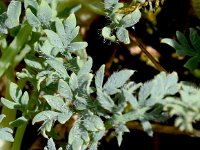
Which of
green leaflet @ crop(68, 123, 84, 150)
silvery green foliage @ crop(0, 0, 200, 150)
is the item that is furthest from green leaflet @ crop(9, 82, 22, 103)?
green leaflet @ crop(68, 123, 84, 150)

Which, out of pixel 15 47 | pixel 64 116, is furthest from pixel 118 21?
pixel 15 47

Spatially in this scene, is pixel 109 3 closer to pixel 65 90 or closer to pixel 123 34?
pixel 123 34

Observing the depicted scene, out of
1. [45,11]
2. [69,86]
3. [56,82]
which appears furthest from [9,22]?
[69,86]

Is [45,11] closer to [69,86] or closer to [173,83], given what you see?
[69,86]

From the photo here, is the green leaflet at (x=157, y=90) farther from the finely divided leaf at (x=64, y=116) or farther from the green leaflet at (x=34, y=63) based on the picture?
the green leaflet at (x=34, y=63)

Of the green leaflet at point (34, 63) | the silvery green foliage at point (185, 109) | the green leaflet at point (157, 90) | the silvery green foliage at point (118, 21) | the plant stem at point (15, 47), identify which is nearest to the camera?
the silvery green foliage at point (185, 109)

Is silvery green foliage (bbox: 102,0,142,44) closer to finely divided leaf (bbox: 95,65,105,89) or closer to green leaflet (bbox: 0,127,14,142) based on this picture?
finely divided leaf (bbox: 95,65,105,89)

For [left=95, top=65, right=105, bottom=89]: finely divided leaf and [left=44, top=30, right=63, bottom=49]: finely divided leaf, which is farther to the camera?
[left=44, top=30, right=63, bottom=49]: finely divided leaf

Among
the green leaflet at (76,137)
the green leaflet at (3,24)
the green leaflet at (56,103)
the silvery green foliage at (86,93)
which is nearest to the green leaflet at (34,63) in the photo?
the silvery green foliage at (86,93)
